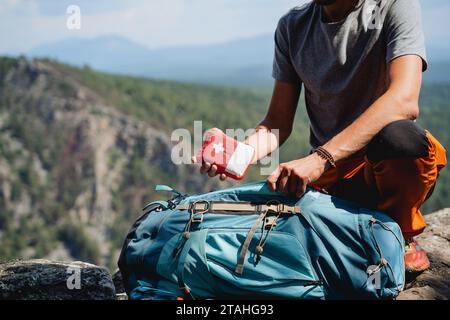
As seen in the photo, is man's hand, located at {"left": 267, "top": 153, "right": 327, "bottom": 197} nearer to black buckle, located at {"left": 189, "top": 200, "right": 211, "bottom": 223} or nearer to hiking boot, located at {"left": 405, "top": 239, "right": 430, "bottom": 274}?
black buckle, located at {"left": 189, "top": 200, "right": 211, "bottom": 223}

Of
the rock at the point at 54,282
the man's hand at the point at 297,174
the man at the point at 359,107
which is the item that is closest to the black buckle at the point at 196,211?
the man at the point at 359,107

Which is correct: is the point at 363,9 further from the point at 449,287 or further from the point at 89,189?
the point at 89,189

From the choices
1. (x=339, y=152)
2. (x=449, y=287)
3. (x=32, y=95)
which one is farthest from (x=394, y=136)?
(x=32, y=95)

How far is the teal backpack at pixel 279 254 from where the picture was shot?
7.70 ft

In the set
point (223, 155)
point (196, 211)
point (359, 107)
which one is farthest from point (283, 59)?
point (196, 211)

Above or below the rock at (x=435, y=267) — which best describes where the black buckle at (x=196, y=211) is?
above

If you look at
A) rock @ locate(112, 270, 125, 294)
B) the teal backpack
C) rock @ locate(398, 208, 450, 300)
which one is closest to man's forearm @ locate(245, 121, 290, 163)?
the teal backpack

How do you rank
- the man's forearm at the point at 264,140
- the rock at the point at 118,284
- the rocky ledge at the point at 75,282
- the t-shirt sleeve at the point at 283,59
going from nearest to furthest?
the rocky ledge at the point at 75,282 → the man's forearm at the point at 264,140 → the t-shirt sleeve at the point at 283,59 → the rock at the point at 118,284

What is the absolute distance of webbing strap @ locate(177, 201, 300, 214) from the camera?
2441 mm

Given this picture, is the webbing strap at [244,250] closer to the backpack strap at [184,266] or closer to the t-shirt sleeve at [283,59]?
the backpack strap at [184,266]

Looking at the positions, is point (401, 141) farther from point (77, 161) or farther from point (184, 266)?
point (77, 161)

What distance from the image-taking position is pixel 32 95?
3086 inches

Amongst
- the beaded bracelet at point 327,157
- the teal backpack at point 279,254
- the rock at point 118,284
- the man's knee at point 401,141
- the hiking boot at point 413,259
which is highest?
the man's knee at point 401,141

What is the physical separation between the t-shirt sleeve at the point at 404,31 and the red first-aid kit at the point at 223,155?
79 centimetres
